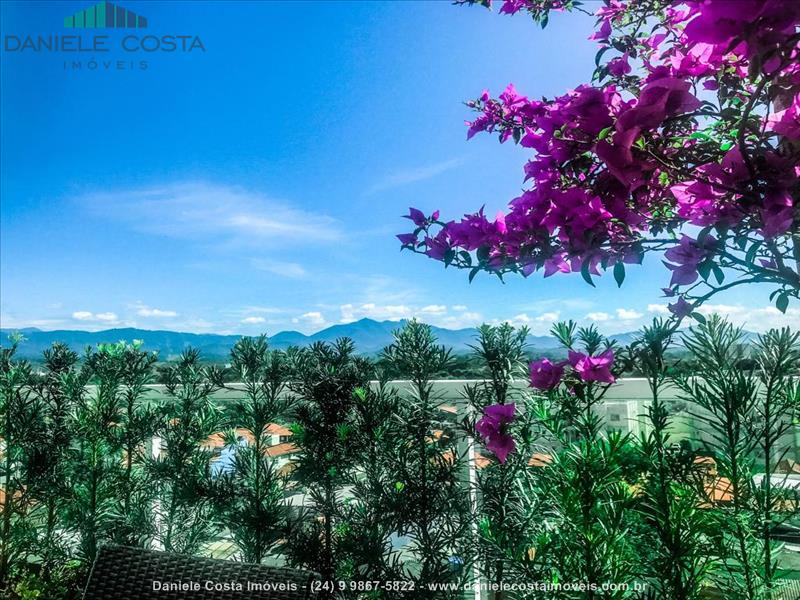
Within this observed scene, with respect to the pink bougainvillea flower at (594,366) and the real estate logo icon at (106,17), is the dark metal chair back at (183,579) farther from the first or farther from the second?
the real estate logo icon at (106,17)

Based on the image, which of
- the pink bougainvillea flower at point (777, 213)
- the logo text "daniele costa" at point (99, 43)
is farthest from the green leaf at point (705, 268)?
the logo text "daniele costa" at point (99, 43)

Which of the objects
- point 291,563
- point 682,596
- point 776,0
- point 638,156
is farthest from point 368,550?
point 776,0

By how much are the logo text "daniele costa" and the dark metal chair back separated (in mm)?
5156

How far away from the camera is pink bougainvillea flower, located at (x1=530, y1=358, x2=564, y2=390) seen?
44.5 inches

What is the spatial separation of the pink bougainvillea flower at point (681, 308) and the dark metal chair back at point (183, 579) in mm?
973

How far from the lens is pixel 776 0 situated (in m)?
0.46

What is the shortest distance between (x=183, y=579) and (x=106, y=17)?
21.8 ft

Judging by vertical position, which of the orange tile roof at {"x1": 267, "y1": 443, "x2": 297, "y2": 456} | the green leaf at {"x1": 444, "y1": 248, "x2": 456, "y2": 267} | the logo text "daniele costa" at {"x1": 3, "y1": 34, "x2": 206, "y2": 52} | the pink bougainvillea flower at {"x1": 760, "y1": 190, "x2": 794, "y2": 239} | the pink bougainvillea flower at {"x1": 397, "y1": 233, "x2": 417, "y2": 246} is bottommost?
the orange tile roof at {"x1": 267, "y1": 443, "x2": 297, "y2": 456}

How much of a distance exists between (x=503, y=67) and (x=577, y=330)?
3.52m

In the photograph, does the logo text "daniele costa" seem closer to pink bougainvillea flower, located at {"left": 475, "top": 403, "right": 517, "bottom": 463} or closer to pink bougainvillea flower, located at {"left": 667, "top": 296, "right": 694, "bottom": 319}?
pink bougainvillea flower, located at {"left": 475, "top": 403, "right": 517, "bottom": 463}

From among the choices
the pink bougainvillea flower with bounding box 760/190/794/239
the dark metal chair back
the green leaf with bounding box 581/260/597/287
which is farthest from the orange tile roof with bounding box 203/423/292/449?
the pink bougainvillea flower with bounding box 760/190/794/239

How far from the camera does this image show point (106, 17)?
550 cm

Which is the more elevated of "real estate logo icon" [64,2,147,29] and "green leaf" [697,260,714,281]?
"real estate logo icon" [64,2,147,29]

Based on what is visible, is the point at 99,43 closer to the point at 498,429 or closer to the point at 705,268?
the point at 498,429
